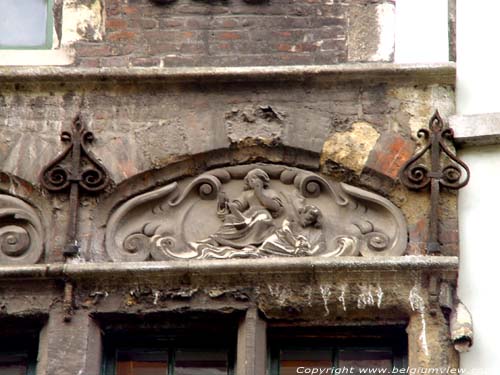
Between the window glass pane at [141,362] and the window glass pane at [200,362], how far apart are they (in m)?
0.07

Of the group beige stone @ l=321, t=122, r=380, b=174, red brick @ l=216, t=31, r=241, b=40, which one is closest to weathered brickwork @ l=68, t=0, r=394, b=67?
red brick @ l=216, t=31, r=241, b=40

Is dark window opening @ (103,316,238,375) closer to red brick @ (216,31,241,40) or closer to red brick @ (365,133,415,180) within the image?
red brick @ (365,133,415,180)

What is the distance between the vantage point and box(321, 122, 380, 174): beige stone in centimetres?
1046

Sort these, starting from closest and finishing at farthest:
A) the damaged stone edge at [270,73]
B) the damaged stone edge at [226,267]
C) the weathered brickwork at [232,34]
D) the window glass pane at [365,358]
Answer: the damaged stone edge at [226,267]
the window glass pane at [365,358]
the damaged stone edge at [270,73]
the weathered brickwork at [232,34]

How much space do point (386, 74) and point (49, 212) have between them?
64.2 inches

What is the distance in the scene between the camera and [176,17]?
10.8 m

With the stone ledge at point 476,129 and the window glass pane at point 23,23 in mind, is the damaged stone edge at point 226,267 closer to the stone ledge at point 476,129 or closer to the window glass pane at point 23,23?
the stone ledge at point 476,129

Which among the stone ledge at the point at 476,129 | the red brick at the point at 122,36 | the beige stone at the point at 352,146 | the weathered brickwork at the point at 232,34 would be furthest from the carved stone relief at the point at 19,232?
the stone ledge at the point at 476,129

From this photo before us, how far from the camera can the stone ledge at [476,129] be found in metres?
10.5

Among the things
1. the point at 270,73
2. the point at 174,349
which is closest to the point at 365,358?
the point at 174,349

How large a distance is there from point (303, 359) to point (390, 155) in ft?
3.23

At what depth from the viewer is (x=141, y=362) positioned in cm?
1036

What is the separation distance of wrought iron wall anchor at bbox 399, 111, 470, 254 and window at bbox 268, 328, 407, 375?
627mm

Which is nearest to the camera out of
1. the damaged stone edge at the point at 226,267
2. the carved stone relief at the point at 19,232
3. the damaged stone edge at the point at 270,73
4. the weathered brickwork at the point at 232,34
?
the damaged stone edge at the point at 226,267
